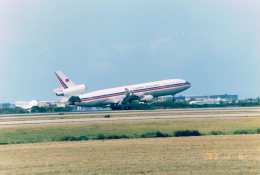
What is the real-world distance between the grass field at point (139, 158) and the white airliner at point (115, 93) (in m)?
41.9

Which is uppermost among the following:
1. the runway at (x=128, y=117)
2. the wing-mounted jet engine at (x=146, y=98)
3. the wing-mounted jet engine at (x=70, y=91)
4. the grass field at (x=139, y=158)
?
the wing-mounted jet engine at (x=70, y=91)

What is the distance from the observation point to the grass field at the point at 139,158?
44.3ft

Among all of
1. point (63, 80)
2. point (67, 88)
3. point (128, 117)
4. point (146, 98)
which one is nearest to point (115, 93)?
point (146, 98)

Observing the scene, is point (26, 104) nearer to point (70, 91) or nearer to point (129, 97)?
point (70, 91)

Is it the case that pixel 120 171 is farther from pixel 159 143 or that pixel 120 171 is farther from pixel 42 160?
pixel 159 143

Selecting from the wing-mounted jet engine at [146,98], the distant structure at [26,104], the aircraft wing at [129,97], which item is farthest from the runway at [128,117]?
the distant structure at [26,104]

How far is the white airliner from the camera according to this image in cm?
6328

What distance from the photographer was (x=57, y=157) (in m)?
17.0

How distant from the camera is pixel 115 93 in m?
65.9

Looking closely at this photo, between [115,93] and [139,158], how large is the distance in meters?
50.3

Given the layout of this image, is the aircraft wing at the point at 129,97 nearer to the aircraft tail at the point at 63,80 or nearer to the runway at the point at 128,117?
the aircraft tail at the point at 63,80

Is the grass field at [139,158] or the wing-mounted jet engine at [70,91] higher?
the wing-mounted jet engine at [70,91]

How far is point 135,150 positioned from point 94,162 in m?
3.75

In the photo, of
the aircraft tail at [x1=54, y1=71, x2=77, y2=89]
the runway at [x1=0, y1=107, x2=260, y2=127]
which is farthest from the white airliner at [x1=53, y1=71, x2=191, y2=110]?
the runway at [x1=0, y1=107, x2=260, y2=127]
